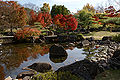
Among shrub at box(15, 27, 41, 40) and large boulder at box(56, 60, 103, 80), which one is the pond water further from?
shrub at box(15, 27, 41, 40)

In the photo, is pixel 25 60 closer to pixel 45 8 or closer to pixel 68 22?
pixel 68 22

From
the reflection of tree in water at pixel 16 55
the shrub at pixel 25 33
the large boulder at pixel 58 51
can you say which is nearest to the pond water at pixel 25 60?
the reflection of tree in water at pixel 16 55

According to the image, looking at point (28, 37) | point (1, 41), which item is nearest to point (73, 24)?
point (28, 37)

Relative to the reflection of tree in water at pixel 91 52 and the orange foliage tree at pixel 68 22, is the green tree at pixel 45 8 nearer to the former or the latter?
the orange foliage tree at pixel 68 22

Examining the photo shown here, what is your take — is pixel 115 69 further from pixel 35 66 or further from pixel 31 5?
pixel 31 5

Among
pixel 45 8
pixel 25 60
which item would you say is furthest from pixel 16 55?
pixel 45 8

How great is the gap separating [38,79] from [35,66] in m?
2.74

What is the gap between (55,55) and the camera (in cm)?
1051

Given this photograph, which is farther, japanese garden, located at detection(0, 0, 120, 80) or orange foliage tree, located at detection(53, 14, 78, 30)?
orange foliage tree, located at detection(53, 14, 78, 30)

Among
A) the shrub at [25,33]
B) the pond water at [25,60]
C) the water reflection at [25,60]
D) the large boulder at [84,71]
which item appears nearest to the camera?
the large boulder at [84,71]

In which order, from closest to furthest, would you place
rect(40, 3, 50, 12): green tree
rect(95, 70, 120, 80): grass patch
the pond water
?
rect(95, 70, 120, 80): grass patch, the pond water, rect(40, 3, 50, 12): green tree

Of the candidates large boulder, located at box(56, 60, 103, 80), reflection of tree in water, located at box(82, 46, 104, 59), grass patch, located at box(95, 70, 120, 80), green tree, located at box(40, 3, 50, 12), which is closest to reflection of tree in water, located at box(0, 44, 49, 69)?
reflection of tree in water, located at box(82, 46, 104, 59)

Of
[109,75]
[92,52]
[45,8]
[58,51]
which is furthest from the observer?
[45,8]

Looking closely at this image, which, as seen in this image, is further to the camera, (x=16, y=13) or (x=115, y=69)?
(x=16, y=13)
